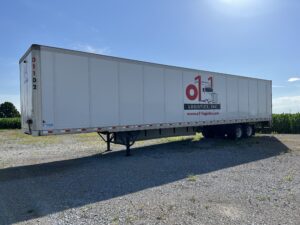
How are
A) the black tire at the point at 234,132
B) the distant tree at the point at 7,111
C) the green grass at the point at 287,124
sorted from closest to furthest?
the black tire at the point at 234,132 → the green grass at the point at 287,124 → the distant tree at the point at 7,111

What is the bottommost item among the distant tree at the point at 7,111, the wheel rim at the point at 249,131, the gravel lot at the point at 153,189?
the gravel lot at the point at 153,189

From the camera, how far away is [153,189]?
739cm

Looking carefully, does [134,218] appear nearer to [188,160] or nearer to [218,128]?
[188,160]

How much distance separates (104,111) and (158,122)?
302 cm

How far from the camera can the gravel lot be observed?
5.54m

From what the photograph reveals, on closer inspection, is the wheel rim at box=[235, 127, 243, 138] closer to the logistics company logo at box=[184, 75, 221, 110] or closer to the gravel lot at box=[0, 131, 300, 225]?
the logistics company logo at box=[184, 75, 221, 110]

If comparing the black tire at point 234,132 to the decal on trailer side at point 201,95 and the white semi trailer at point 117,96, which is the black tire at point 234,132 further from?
the decal on trailer side at point 201,95

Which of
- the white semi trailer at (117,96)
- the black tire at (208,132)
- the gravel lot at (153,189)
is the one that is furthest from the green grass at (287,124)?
the gravel lot at (153,189)

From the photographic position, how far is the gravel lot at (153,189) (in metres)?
5.54

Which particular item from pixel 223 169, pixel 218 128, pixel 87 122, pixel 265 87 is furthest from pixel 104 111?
pixel 265 87

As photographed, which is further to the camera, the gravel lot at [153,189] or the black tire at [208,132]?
the black tire at [208,132]

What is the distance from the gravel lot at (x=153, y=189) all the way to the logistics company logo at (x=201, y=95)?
10.4 ft

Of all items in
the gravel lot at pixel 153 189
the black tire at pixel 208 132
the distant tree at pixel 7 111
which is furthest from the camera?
the distant tree at pixel 7 111

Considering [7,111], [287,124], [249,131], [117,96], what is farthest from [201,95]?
[7,111]
